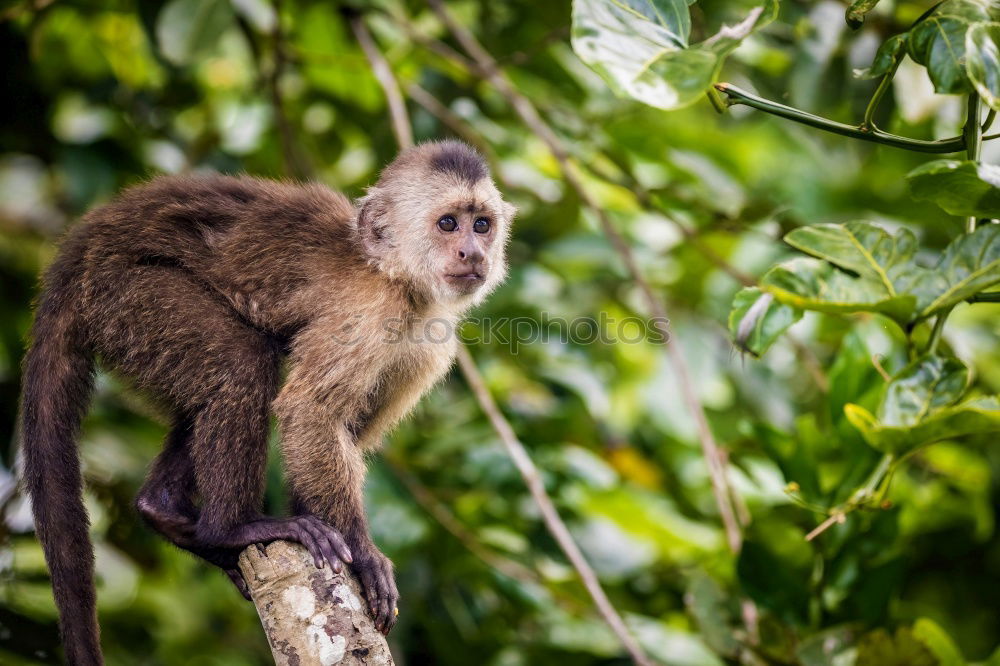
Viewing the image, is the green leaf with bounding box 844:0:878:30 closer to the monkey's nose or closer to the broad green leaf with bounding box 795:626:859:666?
the monkey's nose

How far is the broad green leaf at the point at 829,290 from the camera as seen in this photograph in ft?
7.46

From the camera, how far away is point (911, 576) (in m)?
5.72

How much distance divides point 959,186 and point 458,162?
2.17m

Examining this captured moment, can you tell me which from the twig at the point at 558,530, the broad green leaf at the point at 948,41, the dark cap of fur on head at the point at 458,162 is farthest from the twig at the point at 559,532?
the broad green leaf at the point at 948,41

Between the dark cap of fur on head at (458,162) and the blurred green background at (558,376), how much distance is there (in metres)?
0.94

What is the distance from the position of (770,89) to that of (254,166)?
322cm

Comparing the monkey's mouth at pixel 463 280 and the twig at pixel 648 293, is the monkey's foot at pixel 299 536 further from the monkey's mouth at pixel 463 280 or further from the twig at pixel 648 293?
the twig at pixel 648 293

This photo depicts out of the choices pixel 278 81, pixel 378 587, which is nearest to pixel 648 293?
pixel 378 587

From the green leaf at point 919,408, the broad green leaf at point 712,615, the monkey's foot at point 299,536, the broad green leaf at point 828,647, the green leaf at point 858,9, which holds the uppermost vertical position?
the green leaf at point 858,9

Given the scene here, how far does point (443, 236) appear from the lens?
3.97m

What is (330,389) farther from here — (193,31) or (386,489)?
(193,31)

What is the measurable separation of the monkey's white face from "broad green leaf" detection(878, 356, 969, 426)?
1.85 metres

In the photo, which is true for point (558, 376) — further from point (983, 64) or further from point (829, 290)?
point (983, 64)

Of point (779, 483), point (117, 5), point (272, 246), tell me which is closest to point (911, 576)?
point (779, 483)
